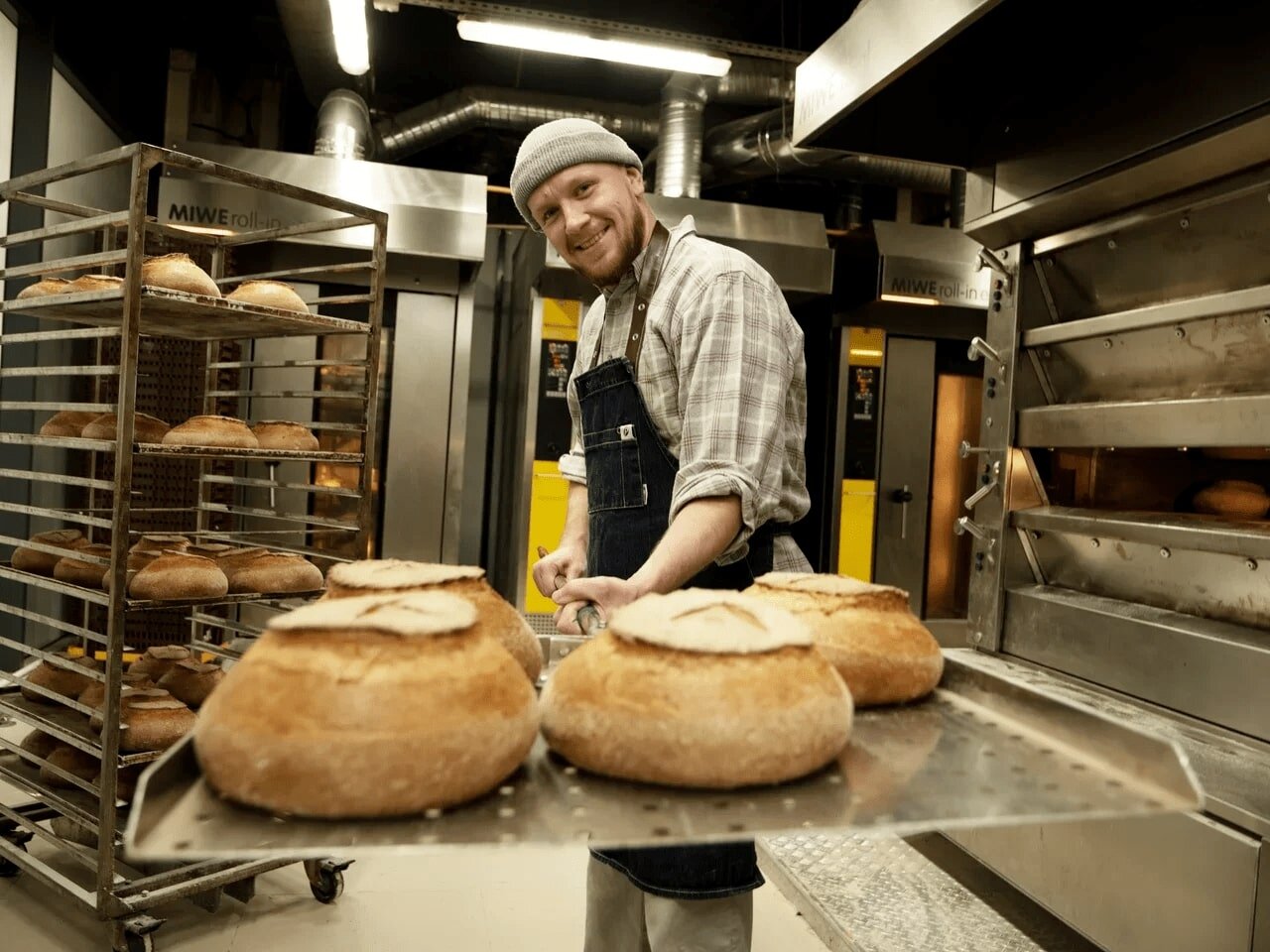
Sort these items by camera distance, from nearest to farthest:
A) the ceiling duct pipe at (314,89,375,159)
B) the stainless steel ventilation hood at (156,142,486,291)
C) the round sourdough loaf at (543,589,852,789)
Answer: the round sourdough loaf at (543,589,852,789), the stainless steel ventilation hood at (156,142,486,291), the ceiling duct pipe at (314,89,375,159)

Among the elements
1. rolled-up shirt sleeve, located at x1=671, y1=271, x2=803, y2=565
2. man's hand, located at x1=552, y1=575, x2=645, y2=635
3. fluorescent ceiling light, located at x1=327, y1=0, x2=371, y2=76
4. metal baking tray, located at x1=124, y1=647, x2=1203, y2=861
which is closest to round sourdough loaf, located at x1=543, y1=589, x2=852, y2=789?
metal baking tray, located at x1=124, y1=647, x2=1203, y2=861

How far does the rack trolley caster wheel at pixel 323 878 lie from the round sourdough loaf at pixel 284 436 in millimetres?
1095

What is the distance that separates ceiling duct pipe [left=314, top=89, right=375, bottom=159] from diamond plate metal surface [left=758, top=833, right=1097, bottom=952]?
11.9 feet

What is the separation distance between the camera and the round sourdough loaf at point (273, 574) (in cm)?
233

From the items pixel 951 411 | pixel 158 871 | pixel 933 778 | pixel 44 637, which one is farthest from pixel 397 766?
pixel 951 411

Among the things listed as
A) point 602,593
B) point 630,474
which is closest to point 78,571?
point 630,474

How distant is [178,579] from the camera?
217 cm

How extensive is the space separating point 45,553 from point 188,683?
54cm

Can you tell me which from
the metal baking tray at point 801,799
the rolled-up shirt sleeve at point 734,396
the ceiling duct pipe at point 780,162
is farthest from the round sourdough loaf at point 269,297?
the ceiling duct pipe at point 780,162

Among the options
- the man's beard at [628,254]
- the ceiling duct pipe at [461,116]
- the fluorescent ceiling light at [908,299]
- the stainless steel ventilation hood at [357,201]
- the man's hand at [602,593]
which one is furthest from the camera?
the ceiling duct pipe at [461,116]

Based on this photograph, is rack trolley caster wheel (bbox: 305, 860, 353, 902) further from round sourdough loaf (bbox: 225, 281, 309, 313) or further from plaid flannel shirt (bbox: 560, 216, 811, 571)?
plaid flannel shirt (bbox: 560, 216, 811, 571)

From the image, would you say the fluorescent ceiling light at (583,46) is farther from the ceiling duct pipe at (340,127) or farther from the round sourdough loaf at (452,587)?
the round sourdough loaf at (452,587)

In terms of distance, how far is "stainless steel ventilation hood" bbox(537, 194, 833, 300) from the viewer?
452cm

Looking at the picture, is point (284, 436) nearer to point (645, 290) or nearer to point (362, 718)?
point (645, 290)
